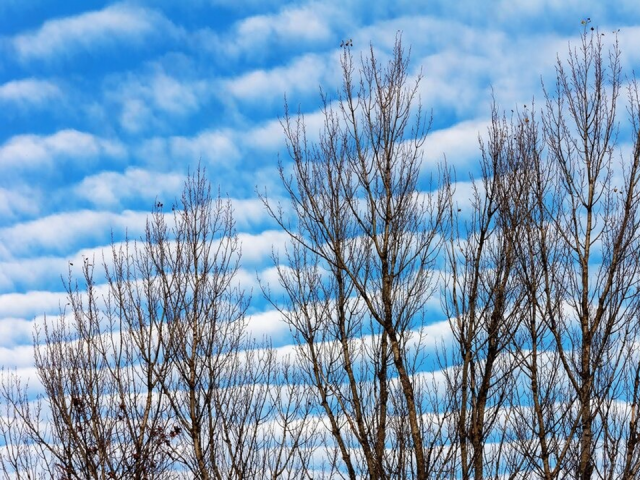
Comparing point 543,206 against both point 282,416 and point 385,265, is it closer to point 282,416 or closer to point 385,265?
point 385,265

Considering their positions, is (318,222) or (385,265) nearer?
(385,265)

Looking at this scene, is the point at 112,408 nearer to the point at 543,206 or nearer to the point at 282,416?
the point at 282,416

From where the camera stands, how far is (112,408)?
12172mm

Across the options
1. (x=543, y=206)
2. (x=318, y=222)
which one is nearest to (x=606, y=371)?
(x=543, y=206)

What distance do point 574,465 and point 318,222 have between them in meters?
5.19

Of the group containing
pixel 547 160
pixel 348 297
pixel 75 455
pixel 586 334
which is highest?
pixel 547 160

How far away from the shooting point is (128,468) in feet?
38.8

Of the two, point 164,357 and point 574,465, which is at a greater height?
point 164,357

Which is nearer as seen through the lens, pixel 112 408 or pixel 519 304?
pixel 519 304

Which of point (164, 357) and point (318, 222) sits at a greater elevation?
point (318, 222)

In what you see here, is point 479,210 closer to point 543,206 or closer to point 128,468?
point 543,206

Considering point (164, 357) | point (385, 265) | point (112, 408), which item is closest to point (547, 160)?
point (385, 265)

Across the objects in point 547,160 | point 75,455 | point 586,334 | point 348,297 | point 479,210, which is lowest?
point 75,455

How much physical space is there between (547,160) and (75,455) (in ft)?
29.9
